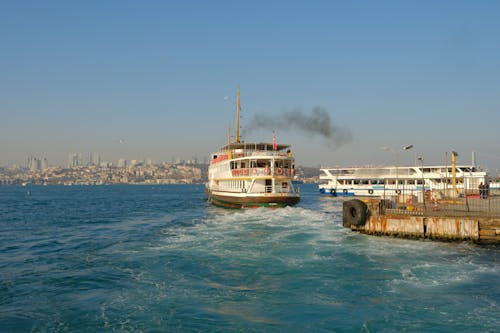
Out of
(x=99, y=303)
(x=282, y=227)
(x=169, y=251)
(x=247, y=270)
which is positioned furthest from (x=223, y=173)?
(x=99, y=303)

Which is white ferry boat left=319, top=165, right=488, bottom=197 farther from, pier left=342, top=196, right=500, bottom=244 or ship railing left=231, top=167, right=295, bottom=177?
pier left=342, top=196, right=500, bottom=244

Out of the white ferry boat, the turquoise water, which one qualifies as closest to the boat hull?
the turquoise water

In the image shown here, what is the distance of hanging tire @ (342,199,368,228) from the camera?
2691 centimetres

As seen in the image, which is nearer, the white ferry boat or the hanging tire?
the hanging tire

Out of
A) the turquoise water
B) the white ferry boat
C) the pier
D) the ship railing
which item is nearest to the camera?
the turquoise water

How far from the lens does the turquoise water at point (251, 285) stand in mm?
11320

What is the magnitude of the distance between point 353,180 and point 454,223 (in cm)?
6014

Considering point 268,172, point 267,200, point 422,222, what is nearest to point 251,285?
point 422,222

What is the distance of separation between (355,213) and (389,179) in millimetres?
54981

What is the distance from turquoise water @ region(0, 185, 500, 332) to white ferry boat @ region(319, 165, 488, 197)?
53160 millimetres

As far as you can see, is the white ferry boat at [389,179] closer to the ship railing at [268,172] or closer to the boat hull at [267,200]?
the ship railing at [268,172]

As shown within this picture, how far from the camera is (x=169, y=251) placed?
21.9m

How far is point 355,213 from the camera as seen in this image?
27500 mm

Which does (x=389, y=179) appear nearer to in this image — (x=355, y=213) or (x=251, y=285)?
(x=355, y=213)
